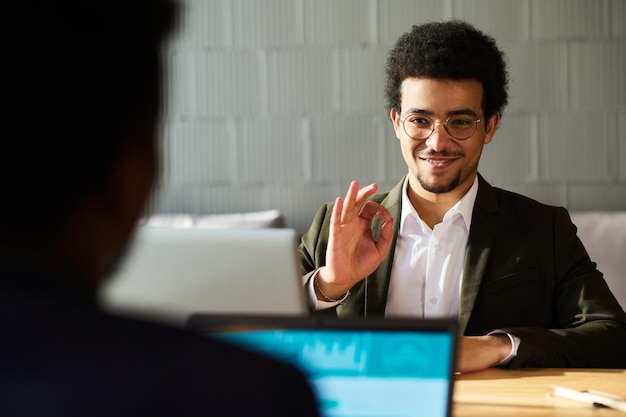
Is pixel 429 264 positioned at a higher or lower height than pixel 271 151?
lower

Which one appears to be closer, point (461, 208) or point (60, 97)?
point (60, 97)

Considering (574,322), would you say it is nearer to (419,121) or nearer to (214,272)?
(419,121)

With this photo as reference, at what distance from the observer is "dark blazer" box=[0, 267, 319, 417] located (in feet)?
1.24

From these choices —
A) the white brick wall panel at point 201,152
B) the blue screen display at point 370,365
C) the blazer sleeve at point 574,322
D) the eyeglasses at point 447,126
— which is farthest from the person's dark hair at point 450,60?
the blue screen display at point 370,365

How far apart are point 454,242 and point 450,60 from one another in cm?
45

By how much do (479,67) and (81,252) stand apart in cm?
184

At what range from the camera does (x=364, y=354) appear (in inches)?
38.2

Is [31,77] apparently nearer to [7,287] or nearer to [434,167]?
[7,287]

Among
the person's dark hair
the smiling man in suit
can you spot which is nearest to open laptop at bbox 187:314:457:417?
the smiling man in suit

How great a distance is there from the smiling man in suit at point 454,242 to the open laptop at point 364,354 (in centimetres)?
84

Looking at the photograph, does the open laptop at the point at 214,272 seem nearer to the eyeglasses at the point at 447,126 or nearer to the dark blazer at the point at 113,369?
the dark blazer at the point at 113,369

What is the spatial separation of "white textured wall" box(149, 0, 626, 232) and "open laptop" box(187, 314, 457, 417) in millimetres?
2218

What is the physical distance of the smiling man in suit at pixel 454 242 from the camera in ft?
6.19

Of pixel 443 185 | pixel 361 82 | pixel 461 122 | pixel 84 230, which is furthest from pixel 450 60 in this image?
pixel 84 230
